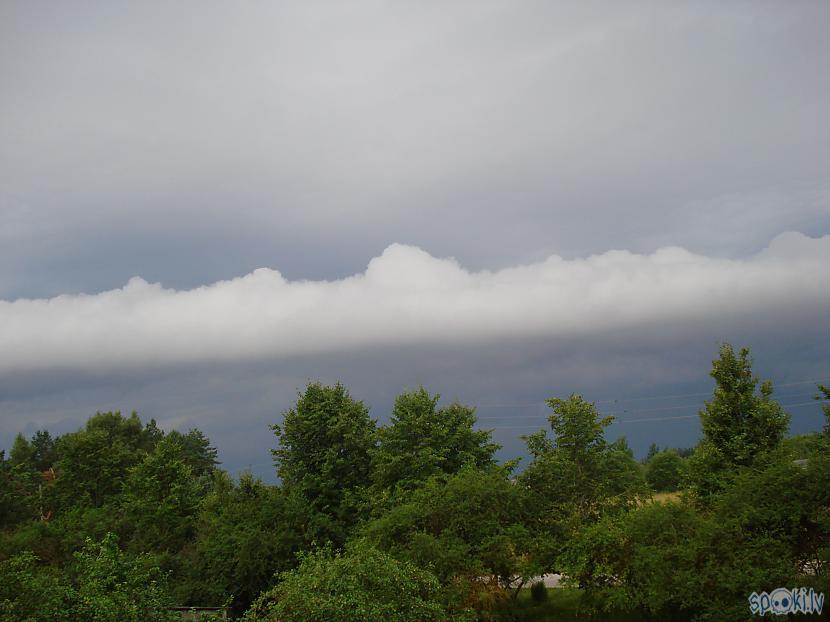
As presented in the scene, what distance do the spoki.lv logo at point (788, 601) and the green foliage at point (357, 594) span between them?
10378 mm

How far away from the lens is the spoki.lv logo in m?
18.0

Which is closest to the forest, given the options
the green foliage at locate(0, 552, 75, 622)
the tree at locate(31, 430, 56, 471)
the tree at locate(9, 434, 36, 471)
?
the green foliage at locate(0, 552, 75, 622)

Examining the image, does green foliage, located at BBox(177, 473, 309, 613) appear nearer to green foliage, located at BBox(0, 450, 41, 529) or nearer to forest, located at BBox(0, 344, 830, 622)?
forest, located at BBox(0, 344, 830, 622)

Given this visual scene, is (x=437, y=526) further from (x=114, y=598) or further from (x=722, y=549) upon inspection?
(x=114, y=598)

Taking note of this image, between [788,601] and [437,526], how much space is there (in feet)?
47.0

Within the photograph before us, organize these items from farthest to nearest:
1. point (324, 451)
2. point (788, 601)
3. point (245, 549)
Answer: point (324, 451) → point (245, 549) → point (788, 601)

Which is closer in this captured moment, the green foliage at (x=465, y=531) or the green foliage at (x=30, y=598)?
the green foliage at (x=30, y=598)

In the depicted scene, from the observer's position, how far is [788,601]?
18.1 metres

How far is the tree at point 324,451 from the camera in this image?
42.2m

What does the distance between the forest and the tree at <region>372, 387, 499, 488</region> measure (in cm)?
15

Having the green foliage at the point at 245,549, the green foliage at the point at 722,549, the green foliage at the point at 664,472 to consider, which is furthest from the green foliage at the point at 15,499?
the green foliage at the point at 664,472

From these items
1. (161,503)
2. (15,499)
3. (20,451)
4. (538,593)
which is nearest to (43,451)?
(20,451)

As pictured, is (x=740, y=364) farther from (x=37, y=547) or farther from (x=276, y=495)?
(x=37, y=547)

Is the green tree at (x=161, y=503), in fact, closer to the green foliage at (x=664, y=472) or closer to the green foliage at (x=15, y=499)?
the green foliage at (x=15, y=499)
